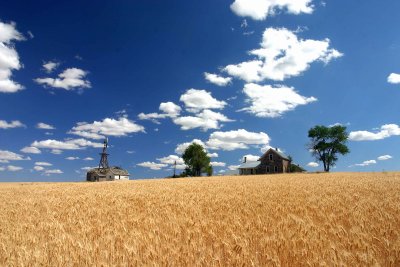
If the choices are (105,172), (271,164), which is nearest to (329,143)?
(271,164)

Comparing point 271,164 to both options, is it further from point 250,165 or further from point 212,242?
point 212,242

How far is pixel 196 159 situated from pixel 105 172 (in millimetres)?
26888

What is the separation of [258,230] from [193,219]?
173 centimetres

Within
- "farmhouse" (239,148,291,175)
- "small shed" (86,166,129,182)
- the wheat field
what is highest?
"farmhouse" (239,148,291,175)

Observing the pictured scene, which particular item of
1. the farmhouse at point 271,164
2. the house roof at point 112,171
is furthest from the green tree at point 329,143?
the house roof at point 112,171

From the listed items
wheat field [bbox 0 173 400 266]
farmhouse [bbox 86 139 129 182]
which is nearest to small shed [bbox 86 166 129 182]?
farmhouse [bbox 86 139 129 182]

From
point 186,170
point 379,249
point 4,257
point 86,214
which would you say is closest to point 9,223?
point 86,214

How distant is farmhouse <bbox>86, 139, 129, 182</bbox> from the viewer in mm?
83375

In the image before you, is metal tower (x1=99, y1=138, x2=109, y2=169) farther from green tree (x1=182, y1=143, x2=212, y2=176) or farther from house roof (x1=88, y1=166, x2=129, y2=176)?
green tree (x1=182, y1=143, x2=212, y2=176)

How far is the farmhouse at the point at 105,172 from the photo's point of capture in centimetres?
8338

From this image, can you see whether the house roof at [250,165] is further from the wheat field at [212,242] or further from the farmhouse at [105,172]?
the wheat field at [212,242]

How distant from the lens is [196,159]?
3735 inches

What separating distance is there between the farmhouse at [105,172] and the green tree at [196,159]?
62.1 feet

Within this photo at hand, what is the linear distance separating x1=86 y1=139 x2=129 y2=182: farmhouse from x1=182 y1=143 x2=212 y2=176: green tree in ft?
62.1
